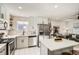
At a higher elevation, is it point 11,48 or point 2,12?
point 2,12

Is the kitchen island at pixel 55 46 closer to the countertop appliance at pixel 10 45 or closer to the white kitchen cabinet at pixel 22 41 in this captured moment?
the white kitchen cabinet at pixel 22 41

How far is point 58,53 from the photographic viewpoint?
1846 millimetres

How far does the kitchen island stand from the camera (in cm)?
180

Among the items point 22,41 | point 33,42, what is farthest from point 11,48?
point 33,42

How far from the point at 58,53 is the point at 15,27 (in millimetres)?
933

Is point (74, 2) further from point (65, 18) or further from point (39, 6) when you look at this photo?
point (39, 6)

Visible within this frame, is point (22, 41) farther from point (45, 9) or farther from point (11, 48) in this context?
point (45, 9)

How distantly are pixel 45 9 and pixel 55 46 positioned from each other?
704 millimetres

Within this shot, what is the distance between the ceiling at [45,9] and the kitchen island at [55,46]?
0.47 metres

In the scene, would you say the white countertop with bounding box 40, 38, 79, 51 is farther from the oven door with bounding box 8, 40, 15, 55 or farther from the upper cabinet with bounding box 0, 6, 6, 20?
the upper cabinet with bounding box 0, 6, 6, 20

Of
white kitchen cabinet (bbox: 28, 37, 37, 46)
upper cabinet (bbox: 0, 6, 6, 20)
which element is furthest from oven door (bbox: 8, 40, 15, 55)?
upper cabinet (bbox: 0, 6, 6, 20)

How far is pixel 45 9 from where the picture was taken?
185cm

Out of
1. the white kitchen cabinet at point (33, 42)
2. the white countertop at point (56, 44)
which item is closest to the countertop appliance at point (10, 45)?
the white kitchen cabinet at point (33, 42)
